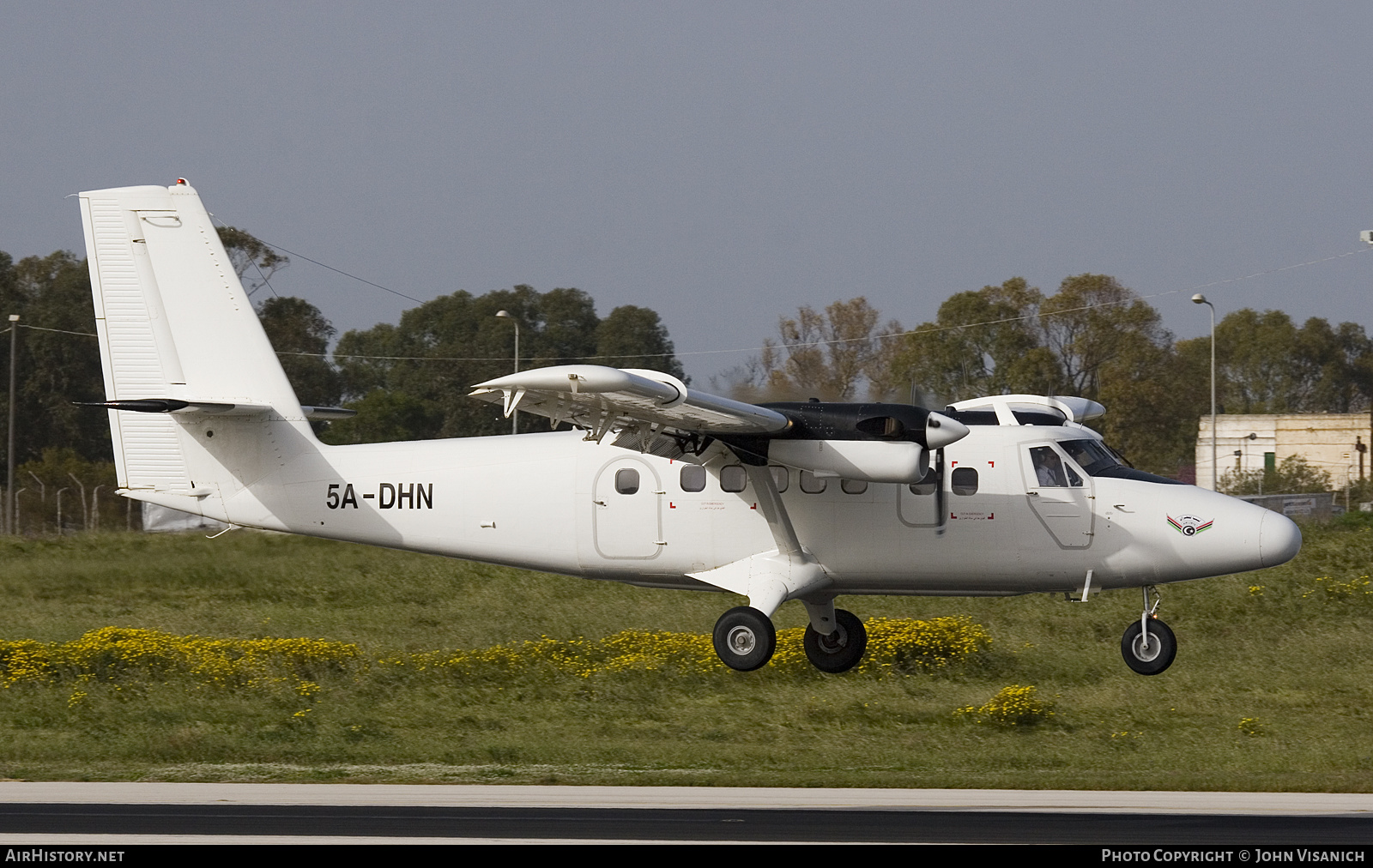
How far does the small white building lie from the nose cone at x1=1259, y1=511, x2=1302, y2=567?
4720 cm

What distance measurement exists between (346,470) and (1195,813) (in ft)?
34.6

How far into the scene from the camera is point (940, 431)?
1572 cm

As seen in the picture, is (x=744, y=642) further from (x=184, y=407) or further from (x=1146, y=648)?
(x=184, y=407)

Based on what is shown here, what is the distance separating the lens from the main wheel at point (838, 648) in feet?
61.3

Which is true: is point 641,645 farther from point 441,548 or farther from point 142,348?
point 142,348

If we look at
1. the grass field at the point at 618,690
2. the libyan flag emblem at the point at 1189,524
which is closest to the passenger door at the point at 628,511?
the grass field at the point at 618,690

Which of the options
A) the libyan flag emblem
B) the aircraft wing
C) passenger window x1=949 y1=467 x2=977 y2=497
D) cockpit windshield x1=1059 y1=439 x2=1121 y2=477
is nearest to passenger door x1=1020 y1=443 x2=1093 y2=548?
cockpit windshield x1=1059 y1=439 x2=1121 y2=477

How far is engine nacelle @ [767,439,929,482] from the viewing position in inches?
615

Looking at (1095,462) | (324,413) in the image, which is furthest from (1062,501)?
(324,413)

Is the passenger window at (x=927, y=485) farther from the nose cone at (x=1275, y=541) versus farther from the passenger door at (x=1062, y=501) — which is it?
the nose cone at (x=1275, y=541)

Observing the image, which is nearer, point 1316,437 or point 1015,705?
point 1015,705

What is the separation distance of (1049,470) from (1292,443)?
52.0 m

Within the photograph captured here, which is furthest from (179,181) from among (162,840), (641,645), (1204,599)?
(1204,599)
